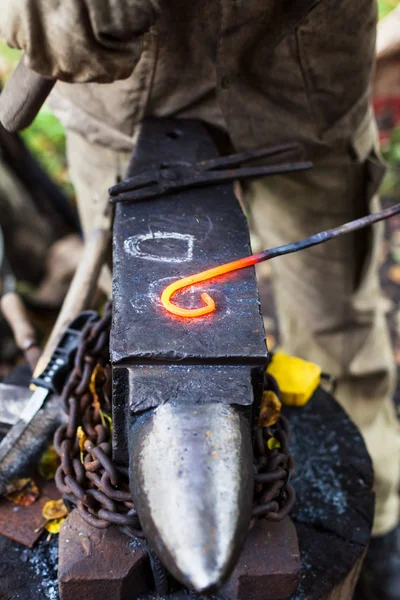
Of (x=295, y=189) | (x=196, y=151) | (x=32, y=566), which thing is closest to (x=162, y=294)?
(x=196, y=151)

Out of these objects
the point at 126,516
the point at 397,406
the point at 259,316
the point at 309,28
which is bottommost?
the point at 397,406

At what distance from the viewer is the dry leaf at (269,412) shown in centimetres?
144

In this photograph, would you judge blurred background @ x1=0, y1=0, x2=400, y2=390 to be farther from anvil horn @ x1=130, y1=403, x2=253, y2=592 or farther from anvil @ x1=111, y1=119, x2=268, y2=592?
anvil horn @ x1=130, y1=403, x2=253, y2=592

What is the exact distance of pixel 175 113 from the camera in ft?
5.68

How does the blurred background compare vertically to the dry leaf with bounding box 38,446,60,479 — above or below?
above

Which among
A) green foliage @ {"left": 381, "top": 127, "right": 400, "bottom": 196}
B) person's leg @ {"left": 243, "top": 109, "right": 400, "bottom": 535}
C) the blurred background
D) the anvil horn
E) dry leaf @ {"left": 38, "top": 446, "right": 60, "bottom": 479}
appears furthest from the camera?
green foliage @ {"left": 381, "top": 127, "right": 400, "bottom": 196}

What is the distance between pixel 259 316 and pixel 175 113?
0.74 metres

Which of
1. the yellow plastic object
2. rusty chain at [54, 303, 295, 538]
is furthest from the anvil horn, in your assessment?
the yellow plastic object

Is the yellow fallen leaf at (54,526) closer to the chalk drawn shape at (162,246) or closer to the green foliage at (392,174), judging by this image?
the chalk drawn shape at (162,246)

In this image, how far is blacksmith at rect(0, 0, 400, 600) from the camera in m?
1.24

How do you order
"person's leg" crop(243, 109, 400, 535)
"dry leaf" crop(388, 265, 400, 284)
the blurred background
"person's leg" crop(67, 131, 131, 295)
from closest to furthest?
"person's leg" crop(67, 131, 131, 295) < "person's leg" crop(243, 109, 400, 535) < the blurred background < "dry leaf" crop(388, 265, 400, 284)

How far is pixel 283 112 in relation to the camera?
A: 1.74 metres

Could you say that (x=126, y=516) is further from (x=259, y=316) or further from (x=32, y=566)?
(x=259, y=316)

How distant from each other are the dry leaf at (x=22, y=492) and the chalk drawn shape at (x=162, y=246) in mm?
618
